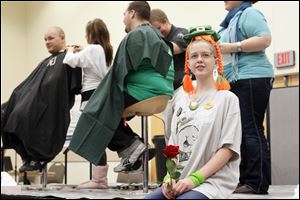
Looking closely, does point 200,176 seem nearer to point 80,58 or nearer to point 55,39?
point 80,58

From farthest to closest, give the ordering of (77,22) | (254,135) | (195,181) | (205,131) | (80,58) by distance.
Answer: (77,22) → (80,58) → (254,135) → (205,131) → (195,181)

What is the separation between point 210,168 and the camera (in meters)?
1.61

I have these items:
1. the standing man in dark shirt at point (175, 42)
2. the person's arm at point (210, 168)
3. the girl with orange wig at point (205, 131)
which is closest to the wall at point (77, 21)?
the standing man in dark shirt at point (175, 42)

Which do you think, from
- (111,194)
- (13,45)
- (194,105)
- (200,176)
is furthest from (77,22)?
(200,176)

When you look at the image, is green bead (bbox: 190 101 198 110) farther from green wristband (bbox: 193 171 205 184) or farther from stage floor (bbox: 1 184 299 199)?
stage floor (bbox: 1 184 299 199)

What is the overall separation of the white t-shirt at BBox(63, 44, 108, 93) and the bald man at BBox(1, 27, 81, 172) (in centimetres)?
16

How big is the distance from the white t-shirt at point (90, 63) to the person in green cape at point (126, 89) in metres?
0.39

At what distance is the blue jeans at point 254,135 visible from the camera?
2252 mm

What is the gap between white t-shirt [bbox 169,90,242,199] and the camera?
5.41ft

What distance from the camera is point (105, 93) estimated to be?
2523 mm

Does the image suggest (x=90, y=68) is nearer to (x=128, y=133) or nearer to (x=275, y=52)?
(x=128, y=133)

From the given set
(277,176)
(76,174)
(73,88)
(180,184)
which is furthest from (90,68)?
(76,174)

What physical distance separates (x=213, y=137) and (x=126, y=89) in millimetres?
920

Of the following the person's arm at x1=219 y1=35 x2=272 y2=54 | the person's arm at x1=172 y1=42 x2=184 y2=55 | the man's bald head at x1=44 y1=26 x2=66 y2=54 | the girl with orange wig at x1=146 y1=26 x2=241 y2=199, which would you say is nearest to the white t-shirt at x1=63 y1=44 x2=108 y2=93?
the man's bald head at x1=44 y1=26 x2=66 y2=54
